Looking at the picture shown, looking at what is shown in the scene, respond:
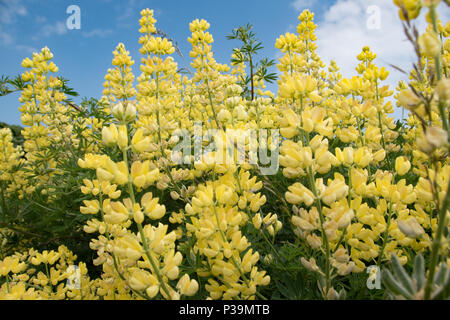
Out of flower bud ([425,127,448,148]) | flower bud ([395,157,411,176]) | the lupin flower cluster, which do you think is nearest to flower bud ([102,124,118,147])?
the lupin flower cluster

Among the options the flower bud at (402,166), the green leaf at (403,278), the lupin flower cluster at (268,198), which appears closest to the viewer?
the green leaf at (403,278)

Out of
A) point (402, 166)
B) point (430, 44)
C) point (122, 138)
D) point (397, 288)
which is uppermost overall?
point (430, 44)

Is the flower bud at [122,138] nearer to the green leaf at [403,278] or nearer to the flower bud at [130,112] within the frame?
the flower bud at [130,112]

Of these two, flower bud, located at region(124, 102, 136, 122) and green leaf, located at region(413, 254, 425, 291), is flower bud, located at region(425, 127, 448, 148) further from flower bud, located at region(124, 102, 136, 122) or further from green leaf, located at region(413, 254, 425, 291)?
flower bud, located at region(124, 102, 136, 122)

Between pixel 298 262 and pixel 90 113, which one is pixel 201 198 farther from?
pixel 90 113

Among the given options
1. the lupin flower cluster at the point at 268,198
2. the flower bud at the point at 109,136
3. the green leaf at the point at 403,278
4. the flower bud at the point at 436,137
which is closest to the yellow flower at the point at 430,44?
the lupin flower cluster at the point at 268,198


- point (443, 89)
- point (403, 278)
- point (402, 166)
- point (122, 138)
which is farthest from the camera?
point (402, 166)

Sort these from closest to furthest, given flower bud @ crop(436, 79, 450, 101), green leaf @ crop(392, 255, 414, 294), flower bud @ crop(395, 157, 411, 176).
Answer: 1. flower bud @ crop(436, 79, 450, 101)
2. green leaf @ crop(392, 255, 414, 294)
3. flower bud @ crop(395, 157, 411, 176)

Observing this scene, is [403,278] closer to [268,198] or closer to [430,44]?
[430,44]

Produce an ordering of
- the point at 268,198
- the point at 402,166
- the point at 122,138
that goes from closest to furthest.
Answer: the point at 122,138, the point at 402,166, the point at 268,198

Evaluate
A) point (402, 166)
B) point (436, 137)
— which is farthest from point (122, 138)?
point (402, 166)

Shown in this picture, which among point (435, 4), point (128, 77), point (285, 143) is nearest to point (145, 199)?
point (285, 143)

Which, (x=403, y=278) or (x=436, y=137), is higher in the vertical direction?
(x=436, y=137)
